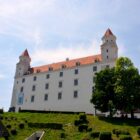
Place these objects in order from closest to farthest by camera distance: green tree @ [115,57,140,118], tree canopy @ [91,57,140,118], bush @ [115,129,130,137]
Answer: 1. bush @ [115,129,130,137]
2. green tree @ [115,57,140,118]
3. tree canopy @ [91,57,140,118]

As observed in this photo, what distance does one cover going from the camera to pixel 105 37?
3174 inches

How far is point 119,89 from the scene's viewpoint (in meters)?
57.2

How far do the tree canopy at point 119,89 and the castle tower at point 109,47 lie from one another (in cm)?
1416

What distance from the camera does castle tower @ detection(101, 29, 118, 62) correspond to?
253 feet

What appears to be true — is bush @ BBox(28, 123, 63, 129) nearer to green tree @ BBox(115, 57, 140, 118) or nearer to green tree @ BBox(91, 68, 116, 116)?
green tree @ BBox(91, 68, 116, 116)

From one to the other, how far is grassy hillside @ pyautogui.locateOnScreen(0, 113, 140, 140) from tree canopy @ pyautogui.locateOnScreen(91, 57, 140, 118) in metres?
3.27

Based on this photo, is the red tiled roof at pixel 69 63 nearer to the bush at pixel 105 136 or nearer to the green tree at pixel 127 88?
the green tree at pixel 127 88

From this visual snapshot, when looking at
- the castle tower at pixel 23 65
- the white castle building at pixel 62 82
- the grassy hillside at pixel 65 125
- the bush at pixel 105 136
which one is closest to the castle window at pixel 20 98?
the white castle building at pixel 62 82

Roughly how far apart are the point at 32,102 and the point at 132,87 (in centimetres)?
3700

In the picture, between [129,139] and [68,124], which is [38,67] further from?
[129,139]

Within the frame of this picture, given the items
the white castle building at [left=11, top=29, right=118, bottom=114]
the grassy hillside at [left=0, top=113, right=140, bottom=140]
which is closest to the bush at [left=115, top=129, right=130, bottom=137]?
the grassy hillside at [left=0, top=113, right=140, bottom=140]

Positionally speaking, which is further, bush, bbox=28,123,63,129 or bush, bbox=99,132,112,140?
bush, bbox=28,123,63,129

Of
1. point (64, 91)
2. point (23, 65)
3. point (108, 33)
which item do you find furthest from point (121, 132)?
point (23, 65)

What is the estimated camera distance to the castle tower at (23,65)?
9419 cm
